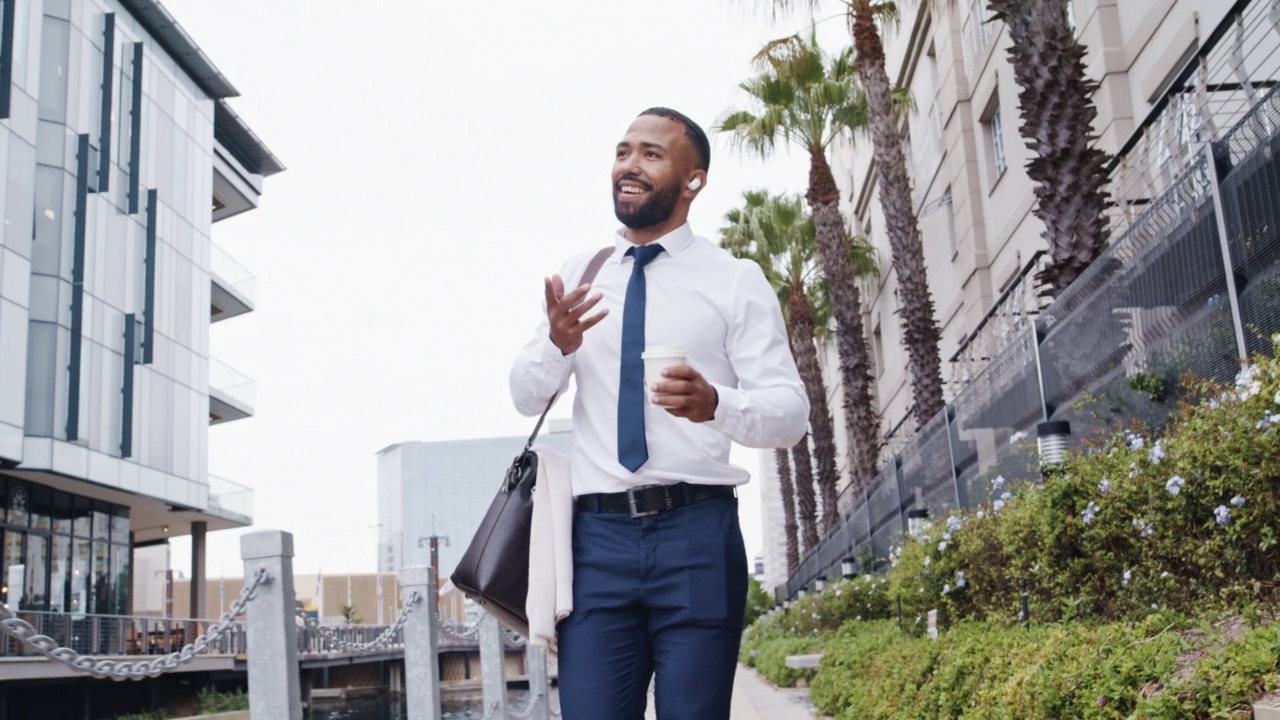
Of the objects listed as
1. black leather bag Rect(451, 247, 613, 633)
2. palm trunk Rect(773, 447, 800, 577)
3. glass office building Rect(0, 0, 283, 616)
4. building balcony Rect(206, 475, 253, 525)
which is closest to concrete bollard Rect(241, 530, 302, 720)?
black leather bag Rect(451, 247, 613, 633)

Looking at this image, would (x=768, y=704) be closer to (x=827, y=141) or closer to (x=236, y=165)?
(x=827, y=141)

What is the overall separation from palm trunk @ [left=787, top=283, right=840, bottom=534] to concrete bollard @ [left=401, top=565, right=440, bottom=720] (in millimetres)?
20784

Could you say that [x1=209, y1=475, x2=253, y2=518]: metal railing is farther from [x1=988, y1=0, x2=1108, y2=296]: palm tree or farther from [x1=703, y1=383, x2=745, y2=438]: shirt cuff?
[x1=703, y1=383, x2=745, y2=438]: shirt cuff

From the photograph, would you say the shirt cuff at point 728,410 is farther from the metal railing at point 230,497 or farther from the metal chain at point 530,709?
the metal railing at point 230,497

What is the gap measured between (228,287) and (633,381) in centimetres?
4222

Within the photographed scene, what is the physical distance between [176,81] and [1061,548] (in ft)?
120

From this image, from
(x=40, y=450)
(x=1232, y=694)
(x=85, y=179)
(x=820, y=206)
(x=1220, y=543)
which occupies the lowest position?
(x=1232, y=694)

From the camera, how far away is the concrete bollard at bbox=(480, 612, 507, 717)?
23.2 feet

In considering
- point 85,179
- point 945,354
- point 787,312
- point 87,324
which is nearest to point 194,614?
point 87,324

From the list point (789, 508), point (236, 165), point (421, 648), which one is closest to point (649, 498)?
point (421, 648)

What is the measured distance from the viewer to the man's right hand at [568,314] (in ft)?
9.57

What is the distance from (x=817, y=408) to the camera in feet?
91.8

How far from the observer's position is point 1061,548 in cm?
608

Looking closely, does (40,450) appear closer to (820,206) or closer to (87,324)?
(87,324)
